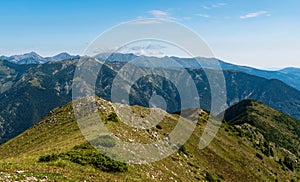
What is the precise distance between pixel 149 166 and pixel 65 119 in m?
38.5

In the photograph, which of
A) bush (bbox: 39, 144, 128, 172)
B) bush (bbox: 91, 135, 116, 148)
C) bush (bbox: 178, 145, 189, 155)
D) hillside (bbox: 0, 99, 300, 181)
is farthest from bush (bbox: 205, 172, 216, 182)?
bush (bbox: 39, 144, 128, 172)

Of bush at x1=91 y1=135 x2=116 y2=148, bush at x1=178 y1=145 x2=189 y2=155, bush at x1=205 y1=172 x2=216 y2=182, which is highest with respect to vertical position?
bush at x1=91 y1=135 x2=116 y2=148

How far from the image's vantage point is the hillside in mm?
33344

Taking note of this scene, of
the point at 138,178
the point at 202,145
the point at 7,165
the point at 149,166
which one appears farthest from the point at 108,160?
the point at 202,145

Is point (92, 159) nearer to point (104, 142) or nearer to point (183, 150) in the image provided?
point (104, 142)

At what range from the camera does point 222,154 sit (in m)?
94.0

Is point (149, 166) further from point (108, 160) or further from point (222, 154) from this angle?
point (222, 154)

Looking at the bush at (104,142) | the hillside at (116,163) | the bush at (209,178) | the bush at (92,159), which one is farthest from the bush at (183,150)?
the bush at (92,159)

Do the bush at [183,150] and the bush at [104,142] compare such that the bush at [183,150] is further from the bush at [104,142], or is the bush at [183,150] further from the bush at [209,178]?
the bush at [104,142]

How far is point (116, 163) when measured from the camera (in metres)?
40.2

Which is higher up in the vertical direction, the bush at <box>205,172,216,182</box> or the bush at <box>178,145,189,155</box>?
the bush at <box>178,145,189,155</box>

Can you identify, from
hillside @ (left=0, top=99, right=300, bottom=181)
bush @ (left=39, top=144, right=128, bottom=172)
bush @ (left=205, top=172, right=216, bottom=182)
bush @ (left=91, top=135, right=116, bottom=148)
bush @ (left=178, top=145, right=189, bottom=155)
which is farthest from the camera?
bush @ (left=178, top=145, right=189, bottom=155)

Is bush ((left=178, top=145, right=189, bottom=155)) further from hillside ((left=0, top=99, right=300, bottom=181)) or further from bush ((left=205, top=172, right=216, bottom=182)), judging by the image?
bush ((left=205, top=172, right=216, bottom=182))

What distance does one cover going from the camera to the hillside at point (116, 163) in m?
33.3
